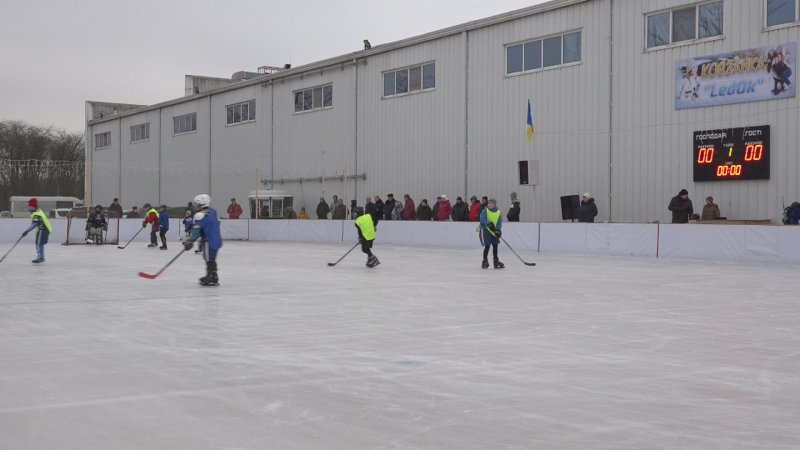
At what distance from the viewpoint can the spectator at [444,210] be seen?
2966cm

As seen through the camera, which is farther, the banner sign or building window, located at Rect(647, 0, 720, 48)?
Result: building window, located at Rect(647, 0, 720, 48)

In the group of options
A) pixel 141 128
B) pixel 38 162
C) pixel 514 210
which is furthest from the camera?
pixel 38 162

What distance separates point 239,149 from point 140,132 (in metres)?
12.2

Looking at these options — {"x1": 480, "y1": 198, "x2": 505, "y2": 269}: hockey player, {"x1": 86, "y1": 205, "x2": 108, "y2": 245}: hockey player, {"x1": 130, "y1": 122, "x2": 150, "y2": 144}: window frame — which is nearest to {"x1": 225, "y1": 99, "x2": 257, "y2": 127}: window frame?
{"x1": 130, "y1": 122, "x2": 150, "y2": 144}: window frame

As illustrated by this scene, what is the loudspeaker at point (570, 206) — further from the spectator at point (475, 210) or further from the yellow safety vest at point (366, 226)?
the yellow safety vest at point (366, 226)

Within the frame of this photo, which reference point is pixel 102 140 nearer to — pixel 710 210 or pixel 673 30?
pixel 673 30

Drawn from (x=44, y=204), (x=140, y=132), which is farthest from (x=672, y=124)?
(x=140, y=132)

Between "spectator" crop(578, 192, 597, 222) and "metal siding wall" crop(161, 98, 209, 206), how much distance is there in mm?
24831

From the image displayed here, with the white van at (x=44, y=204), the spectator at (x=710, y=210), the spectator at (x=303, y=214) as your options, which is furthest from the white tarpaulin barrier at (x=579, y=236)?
the white van at (x=44, y=204)

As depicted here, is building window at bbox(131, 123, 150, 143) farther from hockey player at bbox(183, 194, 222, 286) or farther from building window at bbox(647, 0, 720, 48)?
hockey player at bbox(183, 194, 222, 286)

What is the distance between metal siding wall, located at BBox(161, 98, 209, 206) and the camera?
46312 mm

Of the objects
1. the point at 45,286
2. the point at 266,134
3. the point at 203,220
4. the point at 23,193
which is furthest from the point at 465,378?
the point at 23,193

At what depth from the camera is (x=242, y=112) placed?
4409cm

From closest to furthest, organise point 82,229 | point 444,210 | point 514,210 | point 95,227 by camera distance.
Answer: point 514,210 → point 444,210 → point 95,227 → point 82,229
